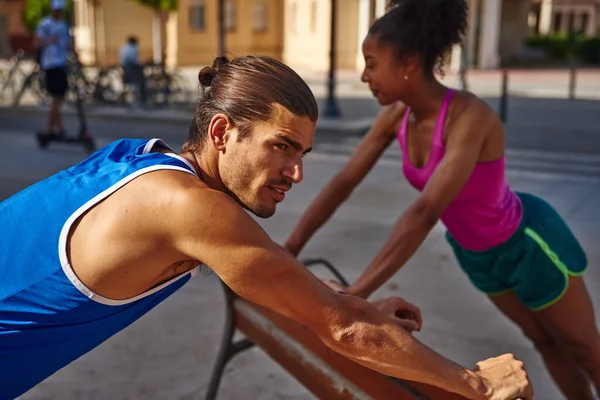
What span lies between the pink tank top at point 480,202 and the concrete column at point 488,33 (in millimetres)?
28715

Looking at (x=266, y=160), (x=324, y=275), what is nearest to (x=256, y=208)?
(x=266, y=160)

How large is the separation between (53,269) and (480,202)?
62.5 inches

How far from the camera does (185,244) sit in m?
1.51

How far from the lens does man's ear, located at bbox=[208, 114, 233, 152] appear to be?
1.63 meters

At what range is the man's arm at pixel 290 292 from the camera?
4.89ft

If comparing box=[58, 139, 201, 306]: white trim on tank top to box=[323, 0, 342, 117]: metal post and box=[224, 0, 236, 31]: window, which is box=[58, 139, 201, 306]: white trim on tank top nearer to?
box=[323, 0, 342, 117]: metal post

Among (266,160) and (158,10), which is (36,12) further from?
(266,160)

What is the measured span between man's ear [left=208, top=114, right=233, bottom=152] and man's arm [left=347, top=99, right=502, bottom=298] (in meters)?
0.78

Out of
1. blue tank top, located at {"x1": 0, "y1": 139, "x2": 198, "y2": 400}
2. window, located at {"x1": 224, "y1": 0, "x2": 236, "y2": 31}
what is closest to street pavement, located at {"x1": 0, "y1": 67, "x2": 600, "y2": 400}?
blue tank top, located at {"x1": 0, "y1": 139, "x2": 198, "y2": 400}

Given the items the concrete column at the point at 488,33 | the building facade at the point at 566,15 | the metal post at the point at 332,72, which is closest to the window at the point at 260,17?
the concrete column at the point at 488,33

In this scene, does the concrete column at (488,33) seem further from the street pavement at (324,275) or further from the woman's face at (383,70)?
the woman's face at (383,70)

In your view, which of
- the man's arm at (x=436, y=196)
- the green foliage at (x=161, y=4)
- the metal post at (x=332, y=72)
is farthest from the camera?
the green foliage at (x=161, y=4)

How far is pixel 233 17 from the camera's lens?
33219mm

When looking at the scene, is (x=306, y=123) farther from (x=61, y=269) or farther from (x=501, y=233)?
(x=501, y=233)
